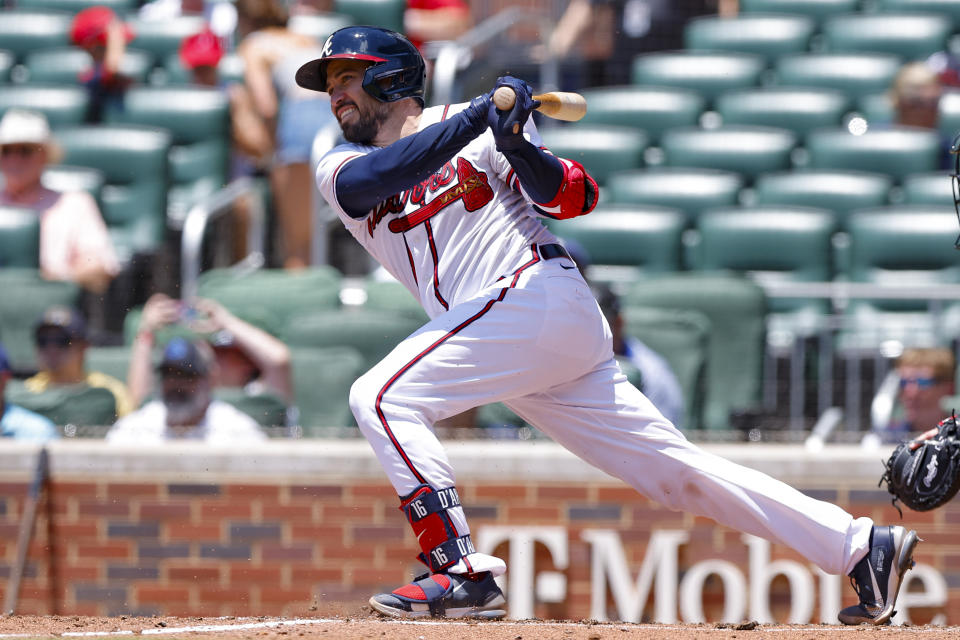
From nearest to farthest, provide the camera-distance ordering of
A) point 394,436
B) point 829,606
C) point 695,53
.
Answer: point 394,436, point 829,606, point 695,53

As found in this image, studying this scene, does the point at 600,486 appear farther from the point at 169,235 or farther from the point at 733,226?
the point at 169,235

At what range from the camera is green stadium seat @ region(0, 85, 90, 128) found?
28.3 feet

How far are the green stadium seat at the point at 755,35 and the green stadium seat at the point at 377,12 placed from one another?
1984 millimetres

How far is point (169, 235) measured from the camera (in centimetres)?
765

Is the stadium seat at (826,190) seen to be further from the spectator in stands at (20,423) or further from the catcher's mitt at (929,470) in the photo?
the spectator in stands at (20,423)

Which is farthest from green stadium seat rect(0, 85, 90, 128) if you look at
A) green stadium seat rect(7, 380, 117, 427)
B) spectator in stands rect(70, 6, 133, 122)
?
green stadium seat rect(7, 380, 117, 427)

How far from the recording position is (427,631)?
11.8 feet

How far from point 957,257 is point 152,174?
165 inches

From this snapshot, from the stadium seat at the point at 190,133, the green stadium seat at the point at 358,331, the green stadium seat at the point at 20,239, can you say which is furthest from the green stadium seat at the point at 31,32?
the green stadium seat at the point at 358,331

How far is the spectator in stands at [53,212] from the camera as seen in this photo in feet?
22.7

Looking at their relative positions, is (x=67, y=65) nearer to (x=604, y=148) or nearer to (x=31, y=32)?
(x=31, y=32)

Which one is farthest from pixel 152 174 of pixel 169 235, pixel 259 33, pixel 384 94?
pixel 384 94

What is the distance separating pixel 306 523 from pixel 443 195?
82.6 inches

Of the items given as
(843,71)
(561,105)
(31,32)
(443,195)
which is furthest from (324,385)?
(31,32)
